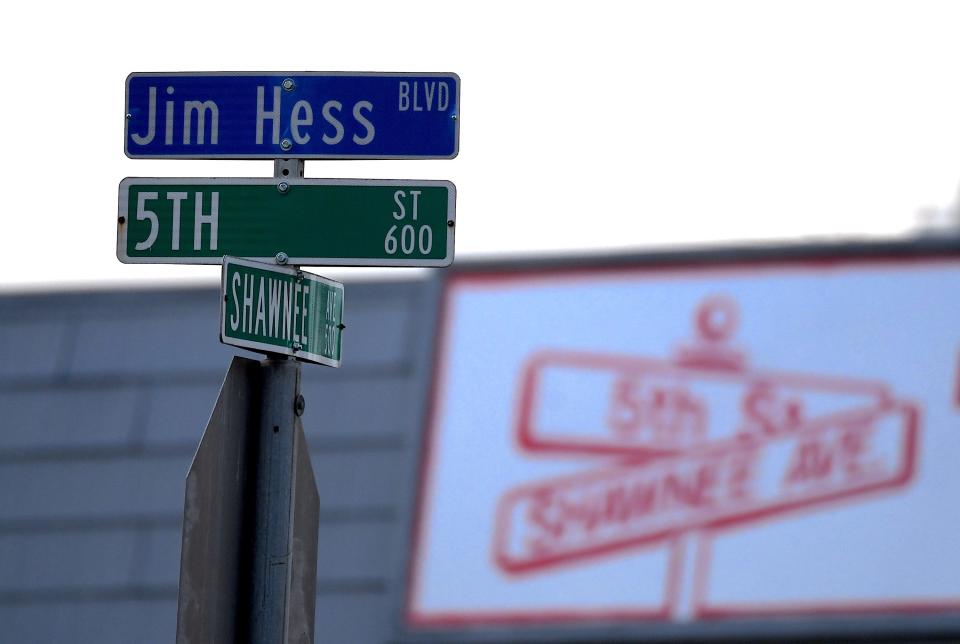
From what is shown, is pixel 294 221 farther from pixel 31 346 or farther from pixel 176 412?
pixel 31 346

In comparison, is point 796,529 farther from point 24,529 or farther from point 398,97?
point 398,97

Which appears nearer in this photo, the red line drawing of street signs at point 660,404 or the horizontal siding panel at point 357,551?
the horizontal siding panel at point 357,551

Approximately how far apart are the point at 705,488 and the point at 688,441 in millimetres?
354

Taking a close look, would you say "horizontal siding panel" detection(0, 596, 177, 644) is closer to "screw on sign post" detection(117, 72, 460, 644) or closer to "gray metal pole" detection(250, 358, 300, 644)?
"screw on sign post" detection(117, 72, 460, 644)

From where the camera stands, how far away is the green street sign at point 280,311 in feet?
15.2

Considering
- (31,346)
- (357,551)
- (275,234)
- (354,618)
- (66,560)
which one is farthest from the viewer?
(31,346)

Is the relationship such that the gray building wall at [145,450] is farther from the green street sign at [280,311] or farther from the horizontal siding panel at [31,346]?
the green street sign at [280,311]

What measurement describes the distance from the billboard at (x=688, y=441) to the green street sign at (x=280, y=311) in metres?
7.00

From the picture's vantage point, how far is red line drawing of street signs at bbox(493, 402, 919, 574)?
467 inches

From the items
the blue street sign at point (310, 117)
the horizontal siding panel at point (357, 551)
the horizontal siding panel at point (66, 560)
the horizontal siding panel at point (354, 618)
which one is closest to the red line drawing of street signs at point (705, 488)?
the horizontal siding panel at point (357, 551)

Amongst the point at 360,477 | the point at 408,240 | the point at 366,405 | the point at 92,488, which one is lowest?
the point at 92,488

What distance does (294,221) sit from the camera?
4.95 m

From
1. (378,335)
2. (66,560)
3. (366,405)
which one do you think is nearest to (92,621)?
(66,560)

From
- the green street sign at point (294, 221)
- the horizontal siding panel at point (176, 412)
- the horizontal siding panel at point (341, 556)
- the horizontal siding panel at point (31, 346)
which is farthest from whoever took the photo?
the horizontal siding panel at point (31, 346)
